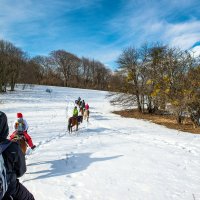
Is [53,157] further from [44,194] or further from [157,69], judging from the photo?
[157,69]

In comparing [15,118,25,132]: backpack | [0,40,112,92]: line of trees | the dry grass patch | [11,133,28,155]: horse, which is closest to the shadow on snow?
[11,133,28,155]: horse

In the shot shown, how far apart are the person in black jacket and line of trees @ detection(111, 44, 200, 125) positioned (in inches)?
685

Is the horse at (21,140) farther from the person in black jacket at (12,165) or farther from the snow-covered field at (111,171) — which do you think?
the person in black jacket at (12,165)

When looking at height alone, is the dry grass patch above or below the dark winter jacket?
below

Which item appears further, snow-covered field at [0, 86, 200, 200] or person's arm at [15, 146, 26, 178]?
snow-covered field at [0, 86, 200, 200]

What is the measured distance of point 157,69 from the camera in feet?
74.5

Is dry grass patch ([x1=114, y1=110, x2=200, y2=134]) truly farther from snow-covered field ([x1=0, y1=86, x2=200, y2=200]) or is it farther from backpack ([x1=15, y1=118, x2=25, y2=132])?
backpack ([x1=15, y1=118, x2=25, y2=132])

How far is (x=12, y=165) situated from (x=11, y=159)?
3.8 inches

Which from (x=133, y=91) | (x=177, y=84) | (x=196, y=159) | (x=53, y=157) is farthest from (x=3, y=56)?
(x=196, y=159)

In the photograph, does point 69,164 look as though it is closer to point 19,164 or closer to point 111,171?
point 111,171

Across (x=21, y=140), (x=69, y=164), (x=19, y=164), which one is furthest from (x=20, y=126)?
(x=19, y=164)

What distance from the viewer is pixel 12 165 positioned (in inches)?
110

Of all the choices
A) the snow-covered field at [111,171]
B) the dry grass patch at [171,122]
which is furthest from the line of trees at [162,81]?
the snow-covered field at [111,171]

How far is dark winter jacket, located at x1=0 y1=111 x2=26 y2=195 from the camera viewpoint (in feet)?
8.84
